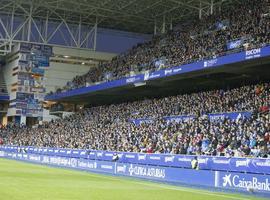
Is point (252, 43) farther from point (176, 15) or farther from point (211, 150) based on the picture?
point (176, 15)

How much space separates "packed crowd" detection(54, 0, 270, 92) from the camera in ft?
111

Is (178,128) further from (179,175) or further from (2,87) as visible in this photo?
(2,87)

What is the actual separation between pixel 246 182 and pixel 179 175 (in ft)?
16.2

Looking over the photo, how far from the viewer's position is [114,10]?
55.7 metres

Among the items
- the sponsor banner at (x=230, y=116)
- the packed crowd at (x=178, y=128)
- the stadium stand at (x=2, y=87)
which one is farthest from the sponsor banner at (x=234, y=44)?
the stadium stand at (x=2, y=87)

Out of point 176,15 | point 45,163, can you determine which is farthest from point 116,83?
point 176,15

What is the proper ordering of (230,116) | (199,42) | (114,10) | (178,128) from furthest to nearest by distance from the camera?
(114,10) < (199,42) < (178,128) < (230,116)

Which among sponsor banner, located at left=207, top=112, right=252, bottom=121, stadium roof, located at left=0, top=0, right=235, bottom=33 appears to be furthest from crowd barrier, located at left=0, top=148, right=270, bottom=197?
stadium roof, located at left=0, top=0, right=235, bottom=33

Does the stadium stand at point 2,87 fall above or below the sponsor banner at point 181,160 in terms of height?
above

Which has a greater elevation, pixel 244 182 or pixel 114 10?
Answer: pixel 114 10

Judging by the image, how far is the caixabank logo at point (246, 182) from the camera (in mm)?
18031

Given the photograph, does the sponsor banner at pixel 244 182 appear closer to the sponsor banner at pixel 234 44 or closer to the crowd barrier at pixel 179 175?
the crowd barrier at pixel 179 175

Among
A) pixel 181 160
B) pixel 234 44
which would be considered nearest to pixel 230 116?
pixel 234 44

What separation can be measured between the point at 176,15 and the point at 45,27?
51.2 feet
